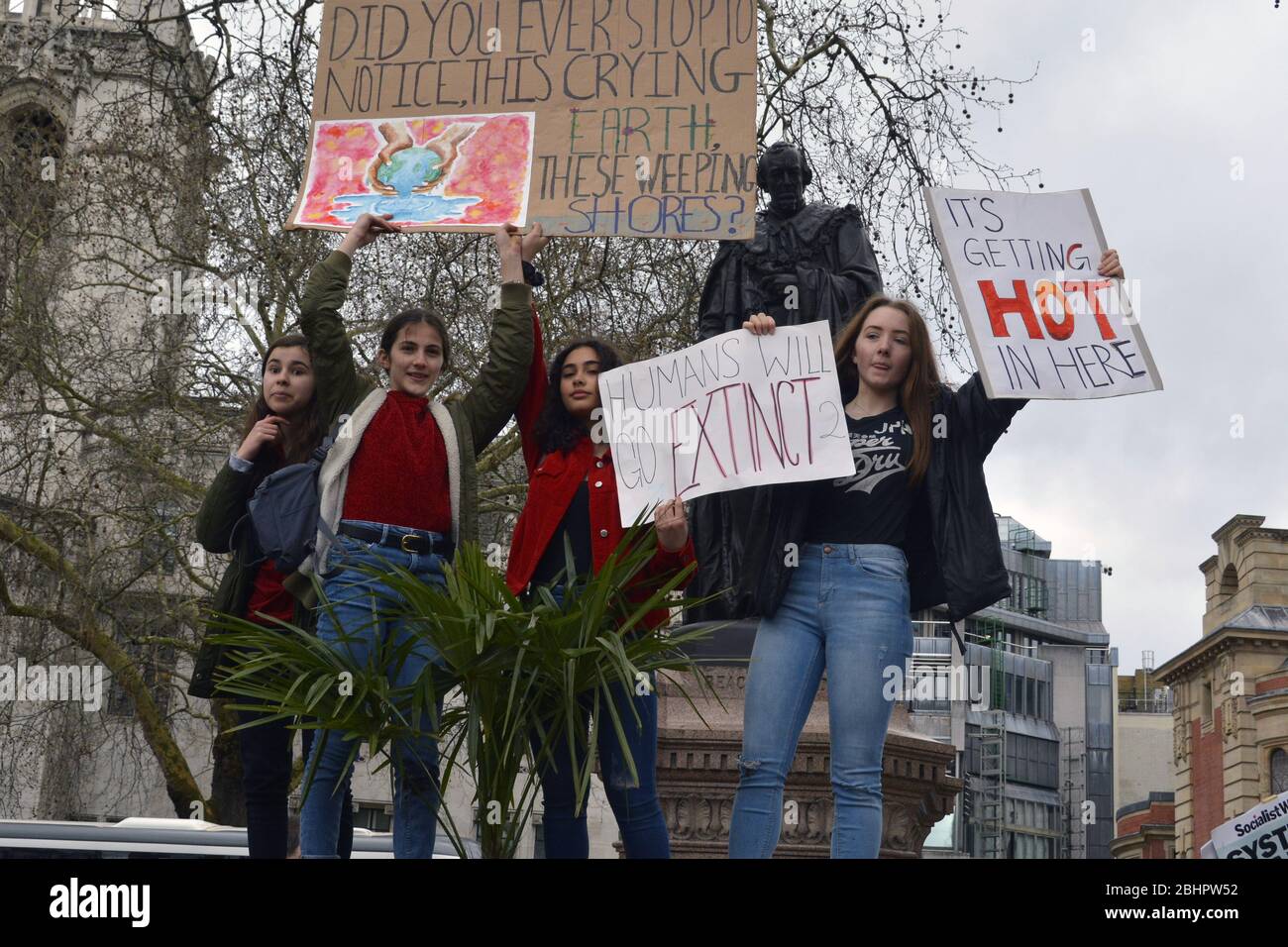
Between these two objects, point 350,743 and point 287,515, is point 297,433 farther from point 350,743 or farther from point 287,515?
point 350,743

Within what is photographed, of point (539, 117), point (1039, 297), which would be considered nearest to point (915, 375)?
point (1039, 297)

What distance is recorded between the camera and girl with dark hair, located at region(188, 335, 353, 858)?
18.9 feet

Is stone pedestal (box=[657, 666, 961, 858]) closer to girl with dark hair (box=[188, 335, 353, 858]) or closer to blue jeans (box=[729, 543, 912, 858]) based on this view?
blue jeans (box=[729, 543, 912, 858])

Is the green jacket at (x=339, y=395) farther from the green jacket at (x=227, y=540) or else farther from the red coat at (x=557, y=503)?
the red coat at (x=557, y=503)

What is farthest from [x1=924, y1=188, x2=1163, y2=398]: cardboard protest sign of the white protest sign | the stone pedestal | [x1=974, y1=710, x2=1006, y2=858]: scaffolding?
[x1=974, y1=710, x2=1006, y2=858]: scaffolding

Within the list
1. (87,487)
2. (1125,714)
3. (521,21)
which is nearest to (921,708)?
(1125,714)

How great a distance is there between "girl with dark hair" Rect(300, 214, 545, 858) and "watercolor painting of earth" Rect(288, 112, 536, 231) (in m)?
0.44

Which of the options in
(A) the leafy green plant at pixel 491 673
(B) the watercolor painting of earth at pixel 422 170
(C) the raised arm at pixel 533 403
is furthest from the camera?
(B) the watercolor painting of earth at pixel 422 170

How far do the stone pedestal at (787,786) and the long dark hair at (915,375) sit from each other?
1866mm

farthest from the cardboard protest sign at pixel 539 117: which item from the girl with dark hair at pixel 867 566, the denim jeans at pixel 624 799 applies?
the denim jeans at pixel 624 799

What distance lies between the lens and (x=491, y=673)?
16.7 ft

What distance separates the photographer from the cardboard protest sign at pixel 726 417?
595 centimetres

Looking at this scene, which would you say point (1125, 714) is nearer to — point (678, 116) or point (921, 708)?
point (921, 708)

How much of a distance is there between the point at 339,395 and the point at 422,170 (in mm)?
1378
